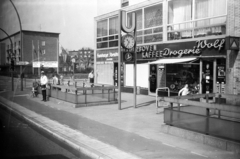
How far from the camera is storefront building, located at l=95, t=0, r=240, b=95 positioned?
12.5 meters

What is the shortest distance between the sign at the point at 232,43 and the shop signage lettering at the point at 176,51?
2.92 ft

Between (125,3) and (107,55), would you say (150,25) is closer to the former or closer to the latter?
(125,3)

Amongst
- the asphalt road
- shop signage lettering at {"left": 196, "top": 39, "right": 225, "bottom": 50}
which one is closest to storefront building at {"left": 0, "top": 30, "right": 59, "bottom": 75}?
shop signage lettering at {"left": 196, "top": 39, "right": 225, "bottom": 50}

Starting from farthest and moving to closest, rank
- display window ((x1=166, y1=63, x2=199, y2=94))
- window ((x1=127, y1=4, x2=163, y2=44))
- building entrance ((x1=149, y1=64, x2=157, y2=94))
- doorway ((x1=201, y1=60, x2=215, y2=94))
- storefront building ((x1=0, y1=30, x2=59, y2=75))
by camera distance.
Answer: storefront building ((x1=0, y1=30, x2=59, y2=75)) → building entrance ((x1=149, y1=64, x2=157, y2=94)) → window ((x1=127, y1=4, x2=163, y2=44)) → display window ((x1=166, y1=63, x2=199, y2=94)) → doorway ((x1=201, y1=60, x2=215, y2=94))

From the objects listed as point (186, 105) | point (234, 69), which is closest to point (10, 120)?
point (186, 105)

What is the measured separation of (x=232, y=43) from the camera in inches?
457

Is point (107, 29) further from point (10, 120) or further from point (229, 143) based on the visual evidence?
point (229, 143)

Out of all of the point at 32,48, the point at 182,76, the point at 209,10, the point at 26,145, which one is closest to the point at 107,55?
the point at 182,76

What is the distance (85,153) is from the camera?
5.71 m

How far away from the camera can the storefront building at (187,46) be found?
12453 mm

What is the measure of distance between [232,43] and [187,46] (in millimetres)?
3196

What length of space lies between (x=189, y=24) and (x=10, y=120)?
1120 centimetres

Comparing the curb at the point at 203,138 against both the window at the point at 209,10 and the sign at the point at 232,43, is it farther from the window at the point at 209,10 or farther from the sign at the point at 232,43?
the window at the point at 209,10

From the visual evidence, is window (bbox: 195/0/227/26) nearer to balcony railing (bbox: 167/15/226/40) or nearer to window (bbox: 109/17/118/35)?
balcony railing (bbox: 167/15/226/40)
